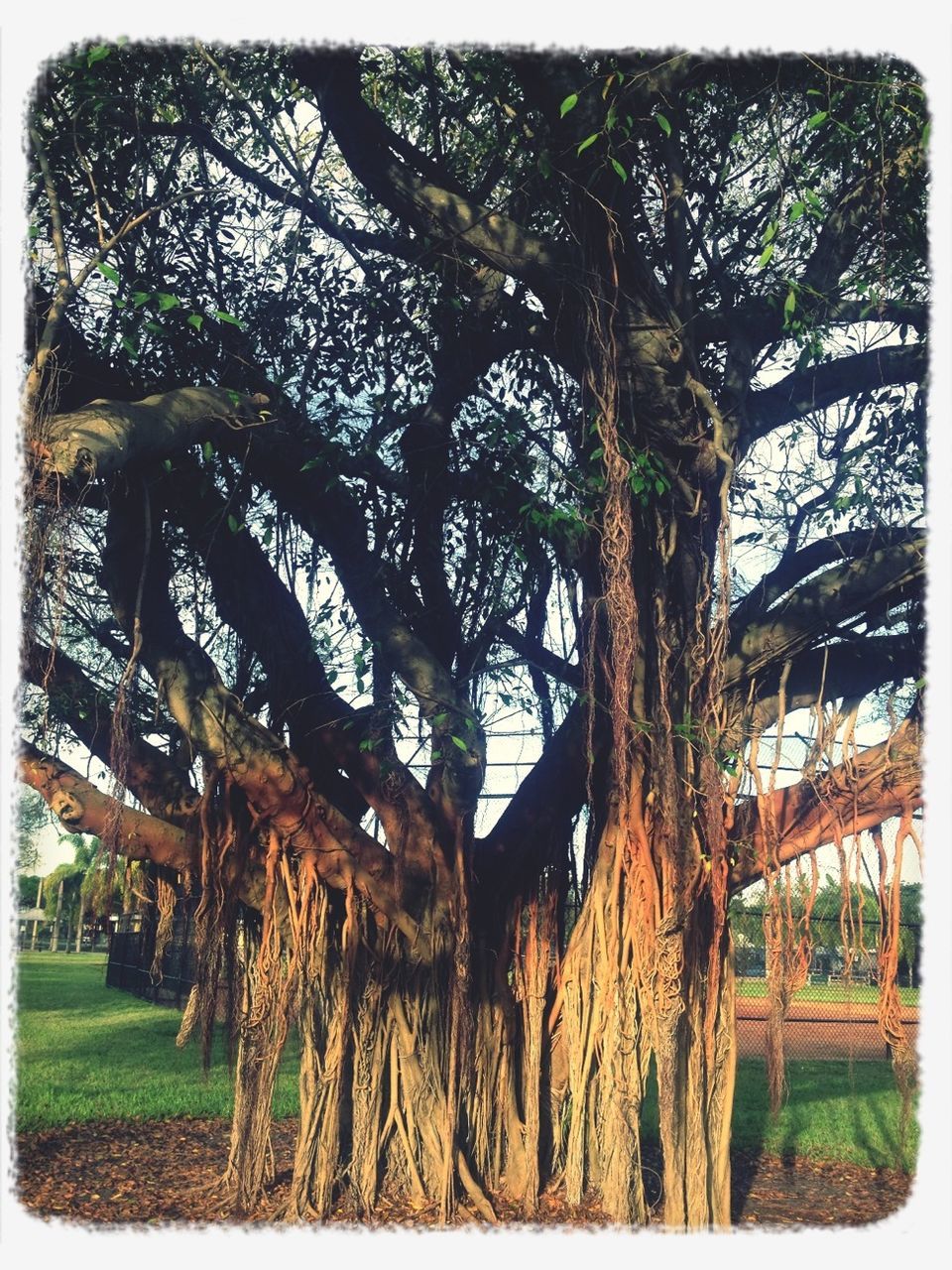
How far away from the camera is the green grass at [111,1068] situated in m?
9.80

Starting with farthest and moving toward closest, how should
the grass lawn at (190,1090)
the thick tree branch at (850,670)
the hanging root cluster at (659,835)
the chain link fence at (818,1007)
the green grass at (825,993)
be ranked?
1. the green grass at (825,993)
2. the chain link fence at (818,1007)
3. the grass lawn at (190,1090)
4. the thick tree branch at (850,670)
5. the hanging root cluster at (659,835)

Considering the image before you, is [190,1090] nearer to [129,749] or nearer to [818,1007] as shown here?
[129,749]

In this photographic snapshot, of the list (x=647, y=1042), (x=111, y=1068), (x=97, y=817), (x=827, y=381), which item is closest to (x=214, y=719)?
(x=97, y=817)

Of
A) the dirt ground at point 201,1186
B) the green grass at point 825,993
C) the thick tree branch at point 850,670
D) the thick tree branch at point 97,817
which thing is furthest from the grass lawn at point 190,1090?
the thick tree branch at point 850,670

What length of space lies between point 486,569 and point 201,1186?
12.4 ft

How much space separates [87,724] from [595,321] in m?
3.28

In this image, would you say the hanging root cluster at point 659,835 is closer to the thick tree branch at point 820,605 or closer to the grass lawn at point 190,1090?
the thick tree branch at point 820,605

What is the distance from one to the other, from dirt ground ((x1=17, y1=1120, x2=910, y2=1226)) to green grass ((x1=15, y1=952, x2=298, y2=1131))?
1.58 ft

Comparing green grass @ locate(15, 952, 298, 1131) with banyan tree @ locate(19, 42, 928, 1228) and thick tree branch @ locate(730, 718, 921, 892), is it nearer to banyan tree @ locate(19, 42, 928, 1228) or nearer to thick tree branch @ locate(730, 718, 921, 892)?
banyan tree @ locate(19, 42, 928, 1228)

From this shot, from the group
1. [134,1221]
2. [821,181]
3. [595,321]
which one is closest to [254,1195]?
[134,1221]

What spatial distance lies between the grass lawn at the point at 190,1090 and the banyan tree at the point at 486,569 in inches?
45.2

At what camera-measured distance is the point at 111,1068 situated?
12383 mm

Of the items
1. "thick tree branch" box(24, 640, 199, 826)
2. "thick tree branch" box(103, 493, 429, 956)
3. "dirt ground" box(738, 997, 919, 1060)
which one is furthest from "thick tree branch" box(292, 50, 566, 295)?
"dirt ground" box(738, 997, 919, 1060)

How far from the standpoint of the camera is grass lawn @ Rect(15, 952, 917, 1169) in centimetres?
909
